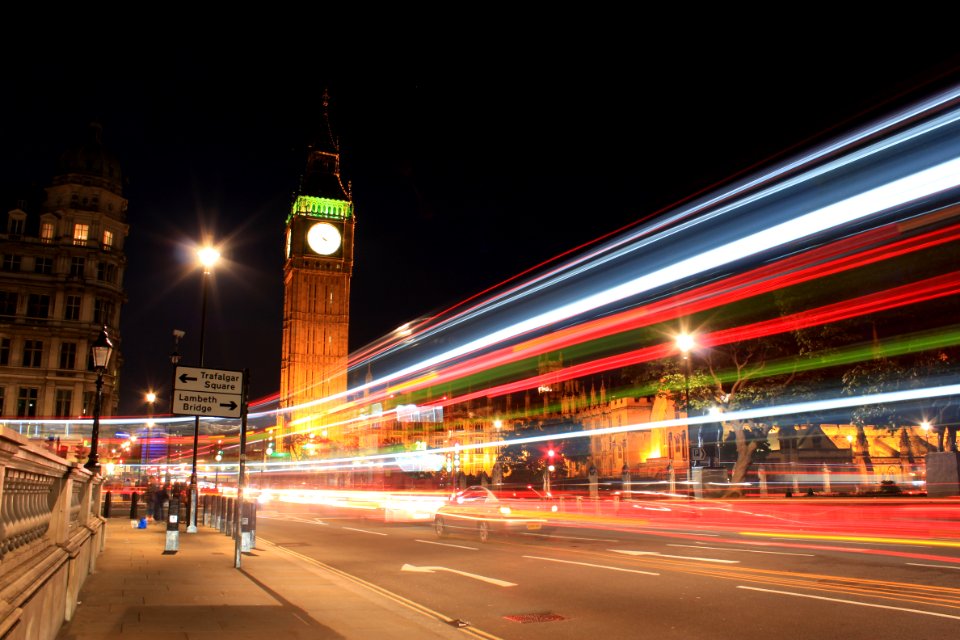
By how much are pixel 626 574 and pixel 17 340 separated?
63882 millimetres

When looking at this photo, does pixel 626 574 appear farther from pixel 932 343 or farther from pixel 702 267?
pixel 932 343

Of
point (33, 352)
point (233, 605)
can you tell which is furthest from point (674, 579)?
point (33, 352)

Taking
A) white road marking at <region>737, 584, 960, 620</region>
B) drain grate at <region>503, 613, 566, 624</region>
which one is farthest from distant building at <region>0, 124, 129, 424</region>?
white road marking at <region>737, 584, 960, 620</region>

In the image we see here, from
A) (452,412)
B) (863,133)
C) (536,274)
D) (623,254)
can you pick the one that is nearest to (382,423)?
(452,412)

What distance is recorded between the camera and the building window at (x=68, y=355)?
64.6 meters

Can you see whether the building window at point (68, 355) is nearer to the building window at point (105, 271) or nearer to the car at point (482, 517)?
the building window at point (105, 271)

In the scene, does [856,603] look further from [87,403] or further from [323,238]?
[323,238]

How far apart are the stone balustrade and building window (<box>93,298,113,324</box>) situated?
63726 mm

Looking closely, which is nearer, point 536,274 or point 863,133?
point 863,133

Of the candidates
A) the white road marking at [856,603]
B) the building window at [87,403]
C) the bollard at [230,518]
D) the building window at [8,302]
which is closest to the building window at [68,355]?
the building window at [87,403]

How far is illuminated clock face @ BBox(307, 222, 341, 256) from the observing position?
127125 mm

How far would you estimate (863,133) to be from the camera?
20125 millimetres

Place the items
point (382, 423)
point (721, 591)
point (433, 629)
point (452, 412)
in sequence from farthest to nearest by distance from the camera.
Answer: point (382, 423), point (452, 412), point (721, 591), point (433, 629)

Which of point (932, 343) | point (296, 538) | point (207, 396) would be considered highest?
point (932, 343)
